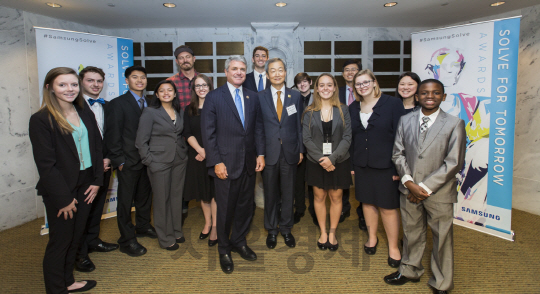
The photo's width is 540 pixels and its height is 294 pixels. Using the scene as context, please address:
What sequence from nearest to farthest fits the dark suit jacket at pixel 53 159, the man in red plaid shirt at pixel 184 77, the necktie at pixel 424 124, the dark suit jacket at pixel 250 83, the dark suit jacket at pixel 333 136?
the dark suit jacket at pixel 53 159
the necktie at pixel 424 124
the dark suit jacket at pixel 333 136
the dark suit jacket at pixel 250 83
the man in red plaid shirt at pixel 184 77

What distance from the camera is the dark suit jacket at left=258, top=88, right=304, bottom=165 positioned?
287 centimetres

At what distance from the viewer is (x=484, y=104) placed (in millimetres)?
3404

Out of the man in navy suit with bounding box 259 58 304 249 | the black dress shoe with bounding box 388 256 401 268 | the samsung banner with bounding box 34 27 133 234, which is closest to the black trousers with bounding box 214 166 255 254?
the man in navy suit with bounding box 259 58 304 249

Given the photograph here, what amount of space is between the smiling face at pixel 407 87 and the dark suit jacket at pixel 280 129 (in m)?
1.19

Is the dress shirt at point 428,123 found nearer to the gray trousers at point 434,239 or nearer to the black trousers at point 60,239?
the gray trousers at point 434,239

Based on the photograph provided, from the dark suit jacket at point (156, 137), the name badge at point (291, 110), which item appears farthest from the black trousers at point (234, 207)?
the name badge at point (291, 110)

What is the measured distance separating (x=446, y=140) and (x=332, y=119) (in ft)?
3.33

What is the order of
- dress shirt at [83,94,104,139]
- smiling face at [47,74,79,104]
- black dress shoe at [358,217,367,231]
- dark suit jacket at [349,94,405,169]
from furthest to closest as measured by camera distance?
1. black dress shoe at [358,217,367,231]
2. dress shirt at [83,94,104,139]
3. dark suit jacket at [349,94,405,169]
4. smiling face at [47,74,79,104]

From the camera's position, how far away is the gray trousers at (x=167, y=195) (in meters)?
2.87

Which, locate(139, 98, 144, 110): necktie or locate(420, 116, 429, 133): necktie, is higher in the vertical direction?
locate(139, 98, 144, 110): necktie

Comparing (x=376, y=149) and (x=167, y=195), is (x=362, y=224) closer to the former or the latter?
(x=376, y=149)

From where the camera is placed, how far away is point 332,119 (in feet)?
9.20

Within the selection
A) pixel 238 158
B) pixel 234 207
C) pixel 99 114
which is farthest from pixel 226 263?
pixel 99 114

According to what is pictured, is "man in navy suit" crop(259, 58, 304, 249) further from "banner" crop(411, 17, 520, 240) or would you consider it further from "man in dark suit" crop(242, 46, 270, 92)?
"banner" crop(411, 17, 520, 240)
